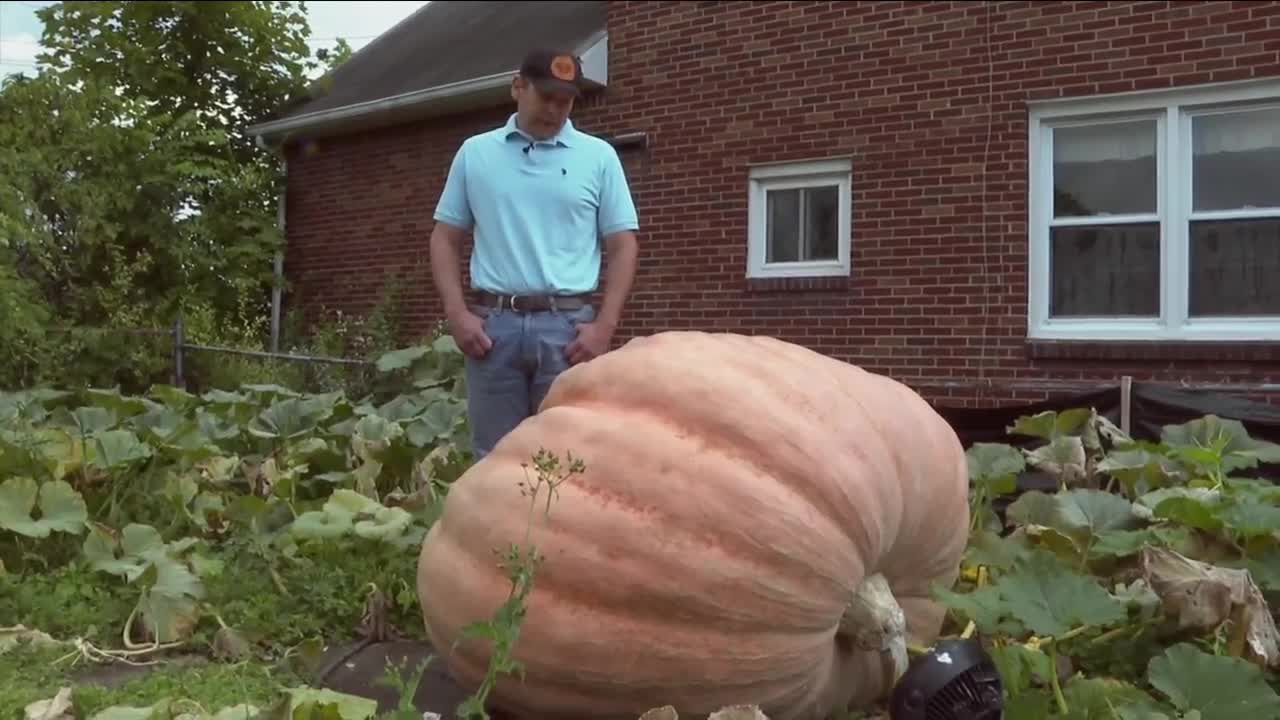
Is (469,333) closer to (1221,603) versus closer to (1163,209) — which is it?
(1221,603)

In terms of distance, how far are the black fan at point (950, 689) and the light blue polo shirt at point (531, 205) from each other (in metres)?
1.54

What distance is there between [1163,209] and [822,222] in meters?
2.19

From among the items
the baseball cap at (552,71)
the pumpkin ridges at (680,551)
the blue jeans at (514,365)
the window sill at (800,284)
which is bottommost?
the pumpkin ridges at (680,551)

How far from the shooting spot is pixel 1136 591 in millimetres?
2359

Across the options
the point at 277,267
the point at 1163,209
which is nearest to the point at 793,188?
the point at 1163,209

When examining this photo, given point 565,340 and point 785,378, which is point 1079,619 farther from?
point 565,340

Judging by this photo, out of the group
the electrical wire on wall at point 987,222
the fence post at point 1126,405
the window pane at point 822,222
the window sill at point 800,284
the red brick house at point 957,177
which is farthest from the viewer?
the window pane at point 822,222

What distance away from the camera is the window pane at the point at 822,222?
27.2 feet

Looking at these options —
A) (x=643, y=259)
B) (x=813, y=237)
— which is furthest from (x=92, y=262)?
(x=813, y=237)

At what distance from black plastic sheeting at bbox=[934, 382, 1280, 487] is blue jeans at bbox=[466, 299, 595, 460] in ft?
6.20

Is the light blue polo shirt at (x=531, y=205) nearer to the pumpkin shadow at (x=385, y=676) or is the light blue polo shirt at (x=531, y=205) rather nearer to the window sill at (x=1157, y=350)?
the pumpkin shadow at (x=385, y=676)

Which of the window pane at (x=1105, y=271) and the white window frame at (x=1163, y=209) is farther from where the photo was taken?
the window pane at (x=1105, y=271)

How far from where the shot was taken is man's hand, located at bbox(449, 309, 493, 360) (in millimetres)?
3141

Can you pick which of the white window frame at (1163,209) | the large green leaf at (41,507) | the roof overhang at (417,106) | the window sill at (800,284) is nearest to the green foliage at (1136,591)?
the large green leaf at (41,507)
